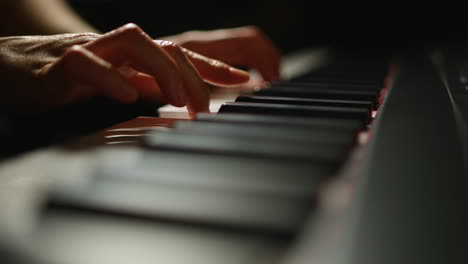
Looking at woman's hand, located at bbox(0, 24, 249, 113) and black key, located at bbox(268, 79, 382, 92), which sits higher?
black key, located at bbox(268, 79, 382, 92)

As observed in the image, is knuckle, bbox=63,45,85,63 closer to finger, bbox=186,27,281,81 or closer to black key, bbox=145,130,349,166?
black key, bbox=145,130,349,166

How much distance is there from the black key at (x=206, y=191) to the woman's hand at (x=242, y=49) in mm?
891

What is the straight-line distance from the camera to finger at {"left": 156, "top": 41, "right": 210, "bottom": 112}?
2.24ft

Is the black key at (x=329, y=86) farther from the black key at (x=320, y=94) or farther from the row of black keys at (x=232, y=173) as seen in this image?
the row of black keys at (x=232, y=173)

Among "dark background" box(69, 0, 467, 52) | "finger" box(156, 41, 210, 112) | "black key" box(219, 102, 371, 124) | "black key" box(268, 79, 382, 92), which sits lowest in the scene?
"black key" box(219, 102, 371, 124)

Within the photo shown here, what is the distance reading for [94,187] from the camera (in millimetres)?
301

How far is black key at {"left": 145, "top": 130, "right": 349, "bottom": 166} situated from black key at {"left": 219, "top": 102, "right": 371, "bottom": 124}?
6.6 inches

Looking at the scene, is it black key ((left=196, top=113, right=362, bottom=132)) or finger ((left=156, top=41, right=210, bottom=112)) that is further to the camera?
finger ((left=156, top=41, right=210, bottom=112))

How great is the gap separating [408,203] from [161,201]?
19 cm

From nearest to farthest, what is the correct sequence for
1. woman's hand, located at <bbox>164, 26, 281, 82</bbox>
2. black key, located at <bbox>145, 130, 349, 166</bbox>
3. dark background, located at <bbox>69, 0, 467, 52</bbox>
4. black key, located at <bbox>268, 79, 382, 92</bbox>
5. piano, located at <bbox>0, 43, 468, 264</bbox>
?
piano, located at <bbox>0, 43, 468, 264</bbox>, black key, located at <bbox>145, 130, 349, 166</bbox>, black key, located at <bbox>268, 79, 382, 92</bbox>, woman's hand, located at <bbox>164, 26, 281, 82</bbox>, dark background, located at <bbox>69, 0, 467, 52</bbox>

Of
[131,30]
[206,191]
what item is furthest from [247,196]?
[131,30]

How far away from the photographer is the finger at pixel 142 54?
646 millimetres

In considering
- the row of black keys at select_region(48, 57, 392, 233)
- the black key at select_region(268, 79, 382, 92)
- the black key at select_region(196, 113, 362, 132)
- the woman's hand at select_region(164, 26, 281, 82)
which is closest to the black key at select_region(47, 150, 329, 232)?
the row of black keys at select_region(48, 57, 392, 233)

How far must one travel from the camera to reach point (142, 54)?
64 cm
